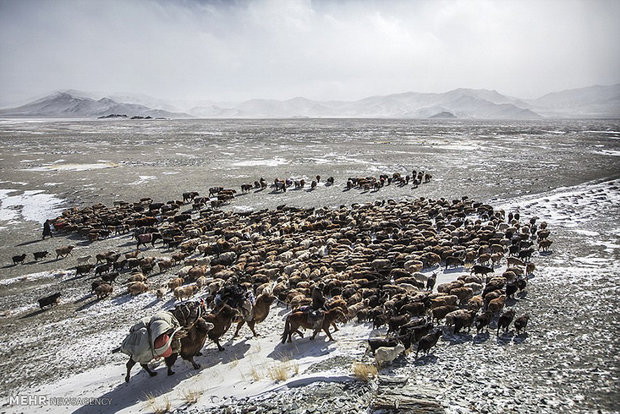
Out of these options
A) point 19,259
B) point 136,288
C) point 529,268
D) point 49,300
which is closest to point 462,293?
point 529,268

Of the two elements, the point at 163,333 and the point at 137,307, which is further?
the point at 137,307

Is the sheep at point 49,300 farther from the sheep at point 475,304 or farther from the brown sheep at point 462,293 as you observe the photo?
the sheep at point 475,304

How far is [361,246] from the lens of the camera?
17.8 meters

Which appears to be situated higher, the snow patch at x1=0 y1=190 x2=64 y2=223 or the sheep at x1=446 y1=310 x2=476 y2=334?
the sheep at x1=446 y1=310 x2=476 y2=334

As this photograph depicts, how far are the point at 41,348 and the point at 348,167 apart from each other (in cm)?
3509

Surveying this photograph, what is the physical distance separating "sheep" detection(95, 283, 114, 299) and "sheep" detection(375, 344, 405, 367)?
11316mm

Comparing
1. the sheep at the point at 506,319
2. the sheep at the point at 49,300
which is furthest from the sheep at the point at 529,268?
the sheep at the point at 49,300

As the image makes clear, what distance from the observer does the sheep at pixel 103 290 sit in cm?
1377

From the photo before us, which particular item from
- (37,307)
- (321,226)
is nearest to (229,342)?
(37,307)

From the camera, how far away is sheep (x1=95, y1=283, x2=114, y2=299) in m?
13.8

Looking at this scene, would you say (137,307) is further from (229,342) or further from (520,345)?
(520,345)

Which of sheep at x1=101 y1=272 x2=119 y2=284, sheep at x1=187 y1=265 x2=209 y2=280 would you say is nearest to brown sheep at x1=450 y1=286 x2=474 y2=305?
sheep at x1=187 y1=265 x2=209 y2=280

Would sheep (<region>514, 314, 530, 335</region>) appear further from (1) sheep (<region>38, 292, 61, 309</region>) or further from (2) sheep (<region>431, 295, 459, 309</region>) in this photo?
(1) sheep (<region>38, 292, 61, 309</region>)

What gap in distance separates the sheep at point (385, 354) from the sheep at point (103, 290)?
11316 mm
